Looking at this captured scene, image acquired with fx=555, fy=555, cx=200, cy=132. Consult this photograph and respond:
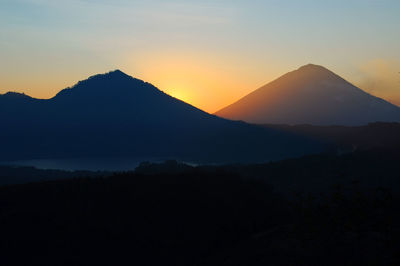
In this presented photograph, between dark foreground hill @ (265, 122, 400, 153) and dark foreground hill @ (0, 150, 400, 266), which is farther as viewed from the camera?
dark foreground hill @ (265, 122, 400, 153)

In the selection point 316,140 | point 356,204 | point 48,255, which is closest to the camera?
point 356,204

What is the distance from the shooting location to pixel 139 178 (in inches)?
1631

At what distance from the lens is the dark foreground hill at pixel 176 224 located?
78.9 ft

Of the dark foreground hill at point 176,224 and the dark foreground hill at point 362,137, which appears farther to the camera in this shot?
the dark foreground hill at point 362,137

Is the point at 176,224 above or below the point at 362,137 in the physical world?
below

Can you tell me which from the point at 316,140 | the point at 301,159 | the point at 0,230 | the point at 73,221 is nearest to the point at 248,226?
the point at 73,221

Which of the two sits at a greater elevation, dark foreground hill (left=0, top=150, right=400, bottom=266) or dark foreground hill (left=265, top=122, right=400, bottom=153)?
dark foreground hill (left=265, top=122, right=400, bottom=153)

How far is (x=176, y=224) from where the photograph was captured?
3519 centimetres

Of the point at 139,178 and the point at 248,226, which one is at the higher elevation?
the point at 139,178

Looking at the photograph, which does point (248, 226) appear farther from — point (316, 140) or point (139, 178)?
point (316, 140)

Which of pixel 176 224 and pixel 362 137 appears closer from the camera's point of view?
pixel 176 224

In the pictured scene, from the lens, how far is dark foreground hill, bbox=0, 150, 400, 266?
78.9 ft

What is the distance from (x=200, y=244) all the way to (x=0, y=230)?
11.9 meters

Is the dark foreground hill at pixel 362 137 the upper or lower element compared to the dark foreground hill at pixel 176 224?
upper
